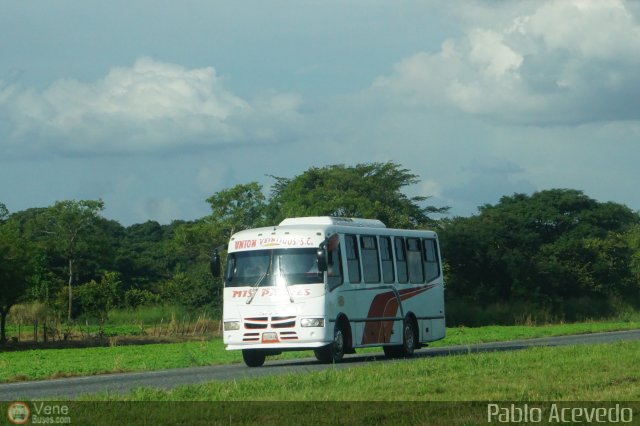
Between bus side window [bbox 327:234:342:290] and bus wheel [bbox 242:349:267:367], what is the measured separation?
231 centimetres

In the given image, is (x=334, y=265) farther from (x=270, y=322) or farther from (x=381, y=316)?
(x=381, y=316)

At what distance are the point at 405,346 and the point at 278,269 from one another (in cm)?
461

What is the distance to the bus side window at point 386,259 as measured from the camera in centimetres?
2839

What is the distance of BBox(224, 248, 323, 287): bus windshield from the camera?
25641 mm

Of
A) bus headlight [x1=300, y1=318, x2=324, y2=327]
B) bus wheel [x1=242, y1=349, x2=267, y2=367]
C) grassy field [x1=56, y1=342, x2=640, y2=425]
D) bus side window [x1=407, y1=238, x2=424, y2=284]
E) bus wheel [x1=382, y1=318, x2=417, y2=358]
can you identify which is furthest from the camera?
bus side window [x1=407, y1=238, x2=424, y2=284]

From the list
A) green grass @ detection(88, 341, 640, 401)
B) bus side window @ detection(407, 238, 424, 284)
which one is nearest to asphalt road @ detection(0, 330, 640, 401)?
green grass @ detection(88, 341, 640, 401)

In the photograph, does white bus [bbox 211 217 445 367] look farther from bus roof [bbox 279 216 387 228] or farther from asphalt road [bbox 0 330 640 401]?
asphalt road [bbox 0 330 640 401]

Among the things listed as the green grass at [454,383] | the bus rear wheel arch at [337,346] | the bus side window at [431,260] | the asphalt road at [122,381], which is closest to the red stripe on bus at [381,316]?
the bus rear wheel arch at [337,346]

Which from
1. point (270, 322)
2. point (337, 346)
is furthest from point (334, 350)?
point (270, 322)

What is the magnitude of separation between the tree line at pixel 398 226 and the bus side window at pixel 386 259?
26.8 m

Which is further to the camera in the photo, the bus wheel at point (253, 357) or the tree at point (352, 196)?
the tree at point (352, 196)

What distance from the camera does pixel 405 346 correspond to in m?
28.7

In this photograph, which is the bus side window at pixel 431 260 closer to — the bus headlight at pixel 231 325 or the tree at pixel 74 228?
the bus headlight at pixel 231 325

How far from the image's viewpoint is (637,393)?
14469 mm
